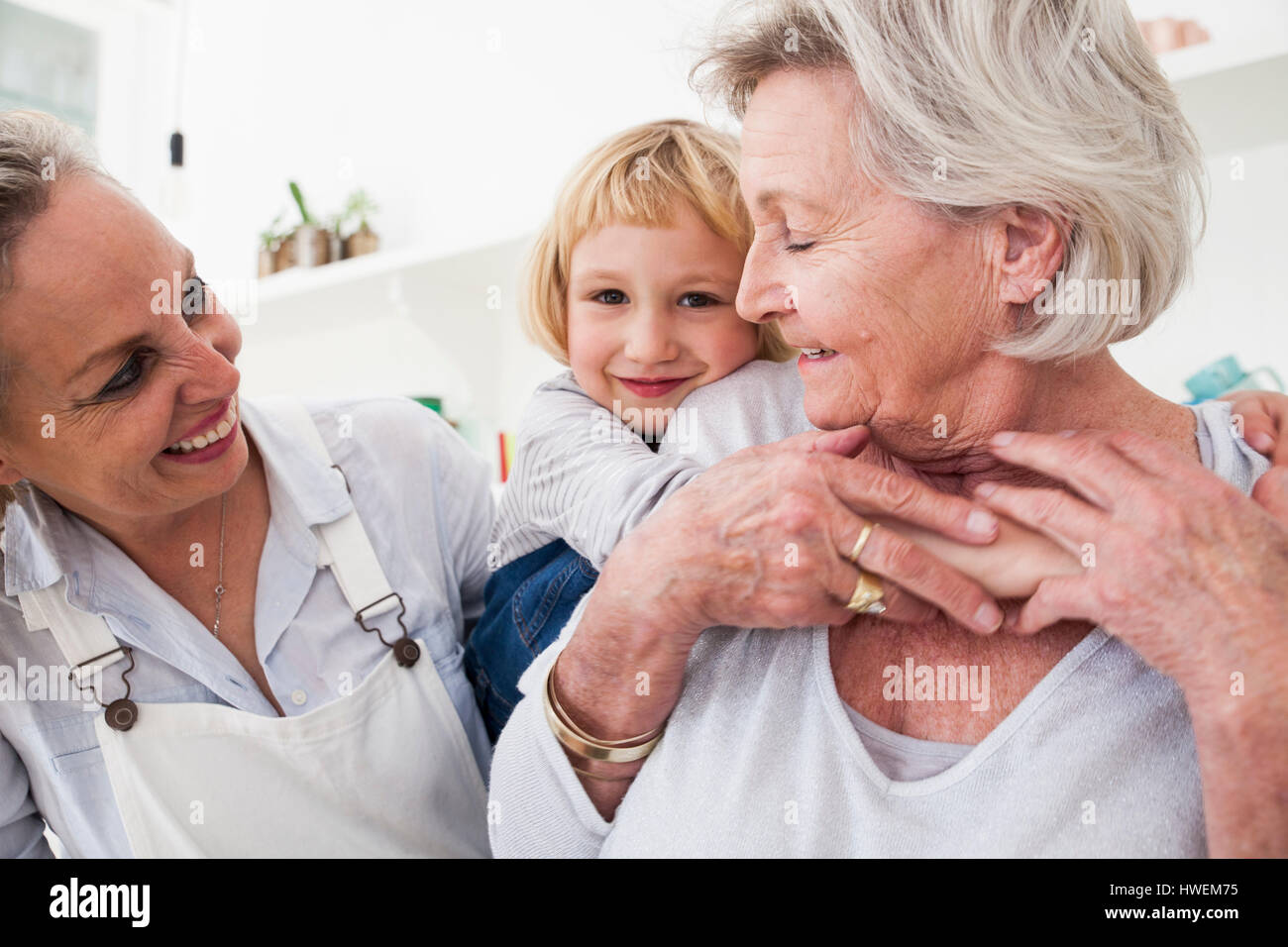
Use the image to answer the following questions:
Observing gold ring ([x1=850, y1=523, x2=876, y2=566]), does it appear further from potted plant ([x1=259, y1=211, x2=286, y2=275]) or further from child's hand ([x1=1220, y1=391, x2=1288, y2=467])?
potted plant ([x1=259, y1=211, x2=286, y2=275])

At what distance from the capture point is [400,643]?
1438mm

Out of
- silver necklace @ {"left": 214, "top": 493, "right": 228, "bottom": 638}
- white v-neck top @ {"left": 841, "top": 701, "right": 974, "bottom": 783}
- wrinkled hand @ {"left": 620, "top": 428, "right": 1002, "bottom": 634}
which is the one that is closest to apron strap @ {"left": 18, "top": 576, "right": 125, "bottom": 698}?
silver necklace @ {"left": 214, "top": 493, "right": 228, "bottom": 638}

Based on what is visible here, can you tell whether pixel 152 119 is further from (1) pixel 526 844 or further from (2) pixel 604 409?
(1) pixel 526 844

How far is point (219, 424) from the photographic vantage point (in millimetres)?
Result: 1341

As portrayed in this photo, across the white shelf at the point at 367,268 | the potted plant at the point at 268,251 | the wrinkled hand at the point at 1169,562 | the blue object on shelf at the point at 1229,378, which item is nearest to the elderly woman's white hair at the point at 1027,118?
the wrinkled hand at the point at 1169,562

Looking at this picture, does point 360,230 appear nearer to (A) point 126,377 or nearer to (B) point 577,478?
(A) point 126,377

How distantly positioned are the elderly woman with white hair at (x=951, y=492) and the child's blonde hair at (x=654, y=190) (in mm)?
312

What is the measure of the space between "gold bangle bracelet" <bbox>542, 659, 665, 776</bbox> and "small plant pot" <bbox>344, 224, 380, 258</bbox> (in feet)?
8.35

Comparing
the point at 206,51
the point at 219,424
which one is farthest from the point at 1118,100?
the point at 206,51

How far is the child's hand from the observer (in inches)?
42.1

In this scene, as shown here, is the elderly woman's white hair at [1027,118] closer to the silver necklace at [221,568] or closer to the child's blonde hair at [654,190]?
the child's blonde hair at [654,190]

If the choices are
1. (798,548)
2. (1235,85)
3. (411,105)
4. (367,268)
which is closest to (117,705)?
(798,548)

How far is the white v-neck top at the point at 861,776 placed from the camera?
0.91 metres
